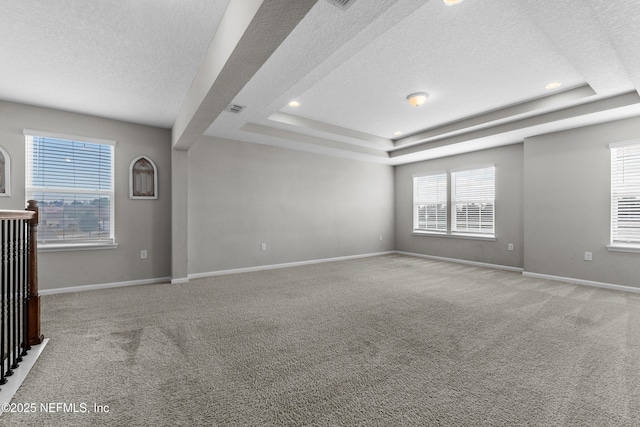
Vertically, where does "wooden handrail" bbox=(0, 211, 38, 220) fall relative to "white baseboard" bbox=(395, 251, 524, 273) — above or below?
above

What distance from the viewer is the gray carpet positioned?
1.55 meters

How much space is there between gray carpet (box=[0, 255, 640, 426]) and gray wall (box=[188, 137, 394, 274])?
137 cm

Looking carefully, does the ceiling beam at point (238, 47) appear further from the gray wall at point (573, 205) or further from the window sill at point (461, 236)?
the window sill at point (461, 236)

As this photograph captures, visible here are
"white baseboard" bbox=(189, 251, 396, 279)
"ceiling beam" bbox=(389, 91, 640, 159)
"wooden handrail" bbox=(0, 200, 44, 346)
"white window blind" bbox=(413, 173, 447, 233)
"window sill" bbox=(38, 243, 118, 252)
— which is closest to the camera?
"wooden handrail" bbox=(0, 200, 44, 346)

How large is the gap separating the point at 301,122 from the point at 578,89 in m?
3.75

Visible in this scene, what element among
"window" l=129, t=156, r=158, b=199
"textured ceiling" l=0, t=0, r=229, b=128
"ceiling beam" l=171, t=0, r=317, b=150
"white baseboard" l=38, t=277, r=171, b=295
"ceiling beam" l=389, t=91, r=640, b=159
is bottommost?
"white baseboard" l=38, t=277, r=171, b=295

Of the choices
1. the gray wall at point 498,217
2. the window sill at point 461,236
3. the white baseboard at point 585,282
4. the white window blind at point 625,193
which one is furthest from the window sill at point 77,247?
the white window blind at point 625,193

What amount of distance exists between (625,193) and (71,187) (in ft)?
25.9

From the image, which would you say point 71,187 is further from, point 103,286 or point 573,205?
point 573,205

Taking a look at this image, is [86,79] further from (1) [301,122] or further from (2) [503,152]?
(2) [503,152]

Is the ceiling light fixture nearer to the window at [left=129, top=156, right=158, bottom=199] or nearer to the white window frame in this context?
the white window frame

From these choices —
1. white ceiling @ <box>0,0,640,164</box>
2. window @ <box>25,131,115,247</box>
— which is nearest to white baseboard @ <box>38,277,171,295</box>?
window @ <box>25,131,115,247</box>

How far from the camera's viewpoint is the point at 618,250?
3.95m

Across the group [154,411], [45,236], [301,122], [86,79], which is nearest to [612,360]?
[154,411]
